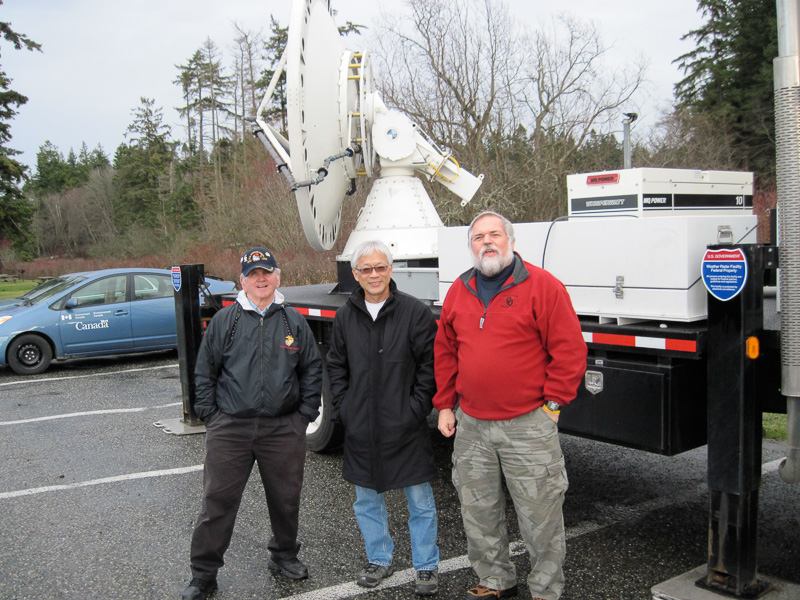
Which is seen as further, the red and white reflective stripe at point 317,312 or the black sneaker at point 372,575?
the red and white reflective stripe at point 317,312

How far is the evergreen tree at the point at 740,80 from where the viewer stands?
22.3 m

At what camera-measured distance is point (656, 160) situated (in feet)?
64.1

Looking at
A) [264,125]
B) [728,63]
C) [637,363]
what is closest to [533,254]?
[637,363]

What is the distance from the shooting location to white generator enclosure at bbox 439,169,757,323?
3430 millimetres

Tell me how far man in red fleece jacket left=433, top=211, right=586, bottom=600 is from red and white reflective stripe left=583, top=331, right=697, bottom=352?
0.48 meters

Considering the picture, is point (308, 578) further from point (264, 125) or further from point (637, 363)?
point (264, 125)

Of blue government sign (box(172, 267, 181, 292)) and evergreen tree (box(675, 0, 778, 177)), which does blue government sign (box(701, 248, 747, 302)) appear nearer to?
blue government sign (box(172, 267, 181, 292))

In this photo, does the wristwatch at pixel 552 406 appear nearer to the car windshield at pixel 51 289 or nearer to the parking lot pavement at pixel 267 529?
the parking lot pavement at pixel 267 529

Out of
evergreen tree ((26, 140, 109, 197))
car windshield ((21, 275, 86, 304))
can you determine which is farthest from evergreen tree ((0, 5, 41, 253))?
evergreen tree ((26, 140, 109, 197))

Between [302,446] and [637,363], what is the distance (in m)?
1.79

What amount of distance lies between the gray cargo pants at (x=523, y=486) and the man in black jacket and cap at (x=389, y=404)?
271 mm

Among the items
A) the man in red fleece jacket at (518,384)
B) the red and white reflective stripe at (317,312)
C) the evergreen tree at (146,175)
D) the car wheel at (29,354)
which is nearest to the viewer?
the man in red fleece jacket at (518,384)

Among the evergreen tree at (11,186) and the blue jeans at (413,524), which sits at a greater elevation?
the evergreen tree at (11,186)

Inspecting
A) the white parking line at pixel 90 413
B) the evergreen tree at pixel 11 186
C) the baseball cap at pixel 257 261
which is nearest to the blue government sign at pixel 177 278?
the white parking line at pixel 90 413
